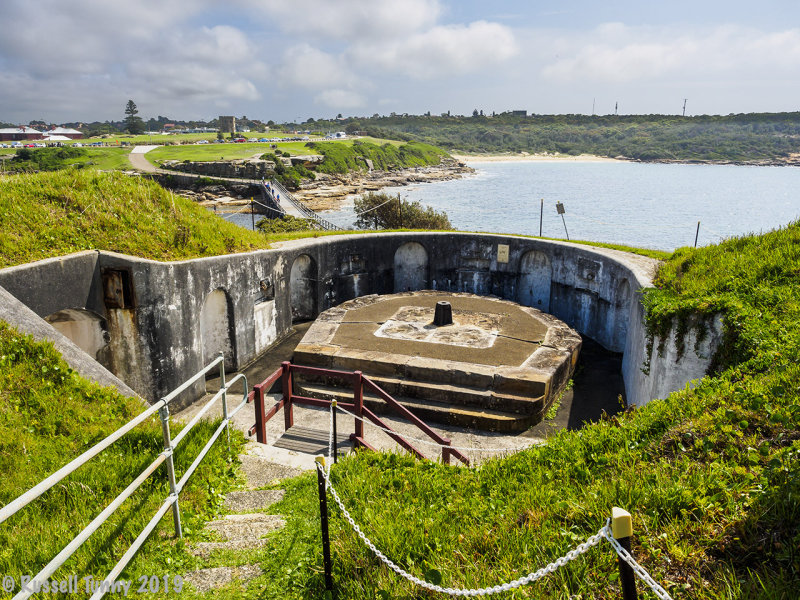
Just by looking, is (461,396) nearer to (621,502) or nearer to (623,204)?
(621,502)

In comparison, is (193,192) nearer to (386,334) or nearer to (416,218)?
(416,218)

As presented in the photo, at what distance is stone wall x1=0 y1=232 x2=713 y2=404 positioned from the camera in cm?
1057

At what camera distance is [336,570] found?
3.85 meters

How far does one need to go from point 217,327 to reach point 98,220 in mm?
3678

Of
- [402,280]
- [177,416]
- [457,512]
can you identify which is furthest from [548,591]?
[402,280]

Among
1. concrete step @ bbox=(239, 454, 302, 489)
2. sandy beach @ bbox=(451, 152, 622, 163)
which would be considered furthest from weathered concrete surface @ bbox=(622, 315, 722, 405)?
sandy beach @ bbox=(451, 152, 622, 163)

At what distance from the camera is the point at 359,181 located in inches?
3307

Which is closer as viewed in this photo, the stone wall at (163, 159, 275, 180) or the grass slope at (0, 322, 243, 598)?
the grass slope at (0, 322, 243, 598)

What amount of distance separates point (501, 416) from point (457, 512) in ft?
21.8

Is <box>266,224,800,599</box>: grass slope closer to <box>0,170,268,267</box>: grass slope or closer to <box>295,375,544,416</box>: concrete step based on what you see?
<box>295,375,544,416</box>: concrete step

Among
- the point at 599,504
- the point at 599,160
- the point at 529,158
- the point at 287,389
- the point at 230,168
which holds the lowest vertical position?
the point at 287,389

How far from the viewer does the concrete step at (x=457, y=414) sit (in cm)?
1084

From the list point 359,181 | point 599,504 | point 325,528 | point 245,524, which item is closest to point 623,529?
point 599,504

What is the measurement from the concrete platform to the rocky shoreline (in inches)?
1835
